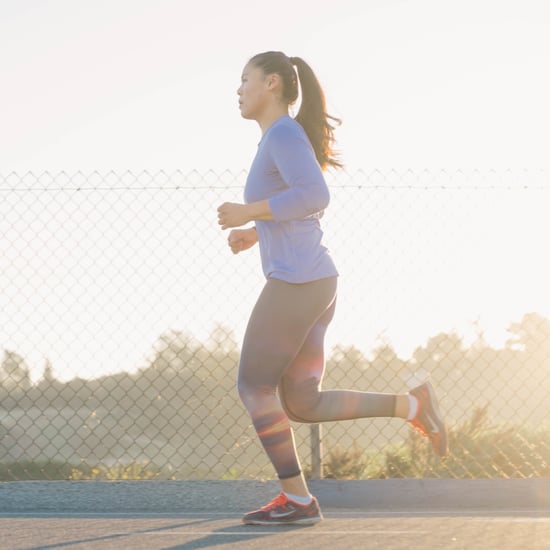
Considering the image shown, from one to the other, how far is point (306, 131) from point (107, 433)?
2453mm

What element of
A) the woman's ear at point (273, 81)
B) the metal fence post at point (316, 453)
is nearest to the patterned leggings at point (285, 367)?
the woman's ear at point (273, 81)

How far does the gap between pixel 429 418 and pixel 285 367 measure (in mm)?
682

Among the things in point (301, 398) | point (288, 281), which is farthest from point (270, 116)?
point (301, 398)

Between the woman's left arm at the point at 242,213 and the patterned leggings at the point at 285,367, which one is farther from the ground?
the woman's left arm at the point at 242,213

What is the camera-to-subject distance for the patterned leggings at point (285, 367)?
3.56 metres

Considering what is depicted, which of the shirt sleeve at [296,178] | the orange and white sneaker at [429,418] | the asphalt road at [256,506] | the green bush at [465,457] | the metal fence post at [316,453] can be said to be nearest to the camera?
the asphalt road at [256,506]

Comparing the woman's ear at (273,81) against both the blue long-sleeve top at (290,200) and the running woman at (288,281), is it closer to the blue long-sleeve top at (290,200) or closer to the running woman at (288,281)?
the running woman at (288,281)

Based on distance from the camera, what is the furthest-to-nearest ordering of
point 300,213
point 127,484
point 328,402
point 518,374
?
point 518,374
point 127,484
point 328,402
point 300,213

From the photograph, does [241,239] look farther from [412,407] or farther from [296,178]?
[412,407]

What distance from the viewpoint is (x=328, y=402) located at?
373 centimetres

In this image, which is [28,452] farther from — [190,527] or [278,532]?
[278,532]

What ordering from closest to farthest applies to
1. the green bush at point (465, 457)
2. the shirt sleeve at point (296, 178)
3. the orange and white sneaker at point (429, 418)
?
the shirt sleeve at point (296, 178) → the orange and white sneaker at point (429, 418) → the green bush at point (465, 457)

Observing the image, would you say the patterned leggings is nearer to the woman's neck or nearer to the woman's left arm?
the woman's left arm

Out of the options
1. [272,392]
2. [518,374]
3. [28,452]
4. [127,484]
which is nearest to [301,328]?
[272,392]
